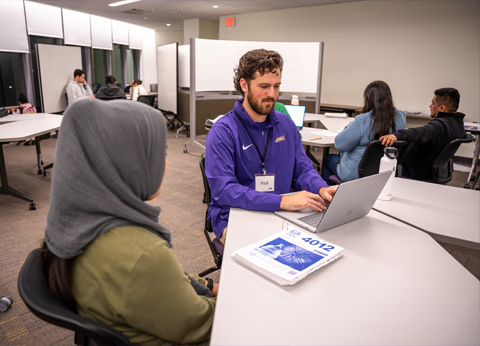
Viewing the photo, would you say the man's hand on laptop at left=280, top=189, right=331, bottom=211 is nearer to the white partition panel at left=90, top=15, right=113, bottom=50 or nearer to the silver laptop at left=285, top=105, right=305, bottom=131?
the silver laptop at left=285, top=105, right=305, bottom=131

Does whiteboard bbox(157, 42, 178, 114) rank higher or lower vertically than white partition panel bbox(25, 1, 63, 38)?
lower

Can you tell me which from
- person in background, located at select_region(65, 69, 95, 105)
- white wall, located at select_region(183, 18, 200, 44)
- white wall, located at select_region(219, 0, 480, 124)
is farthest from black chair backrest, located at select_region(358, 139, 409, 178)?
white wall, located at select_region(183, 18, 200, 44)

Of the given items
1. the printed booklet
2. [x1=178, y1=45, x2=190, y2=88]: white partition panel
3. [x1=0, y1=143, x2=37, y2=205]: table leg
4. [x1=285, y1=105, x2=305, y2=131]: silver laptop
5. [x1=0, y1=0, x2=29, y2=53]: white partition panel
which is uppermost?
[x1=0, y1=0, x2=29, y2=53]: white partition panel

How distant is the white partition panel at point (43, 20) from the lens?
24.7ft

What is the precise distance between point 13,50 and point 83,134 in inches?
330

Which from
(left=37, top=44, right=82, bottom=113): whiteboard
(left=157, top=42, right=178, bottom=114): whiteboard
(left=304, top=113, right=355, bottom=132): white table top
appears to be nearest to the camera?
(left=304, top=113, right=355, bottom=132): white table top

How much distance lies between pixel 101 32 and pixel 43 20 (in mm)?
2106

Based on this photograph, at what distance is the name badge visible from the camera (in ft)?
5.36

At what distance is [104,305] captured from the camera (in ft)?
2.36

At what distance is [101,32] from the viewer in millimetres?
9805

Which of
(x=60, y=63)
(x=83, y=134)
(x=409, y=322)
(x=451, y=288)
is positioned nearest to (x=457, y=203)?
(x=451, y=288)

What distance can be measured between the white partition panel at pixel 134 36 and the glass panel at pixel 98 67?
143 cm

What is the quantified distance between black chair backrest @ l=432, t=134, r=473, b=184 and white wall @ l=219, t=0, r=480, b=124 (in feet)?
12.5

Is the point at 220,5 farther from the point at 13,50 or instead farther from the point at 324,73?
the point at 13,50
